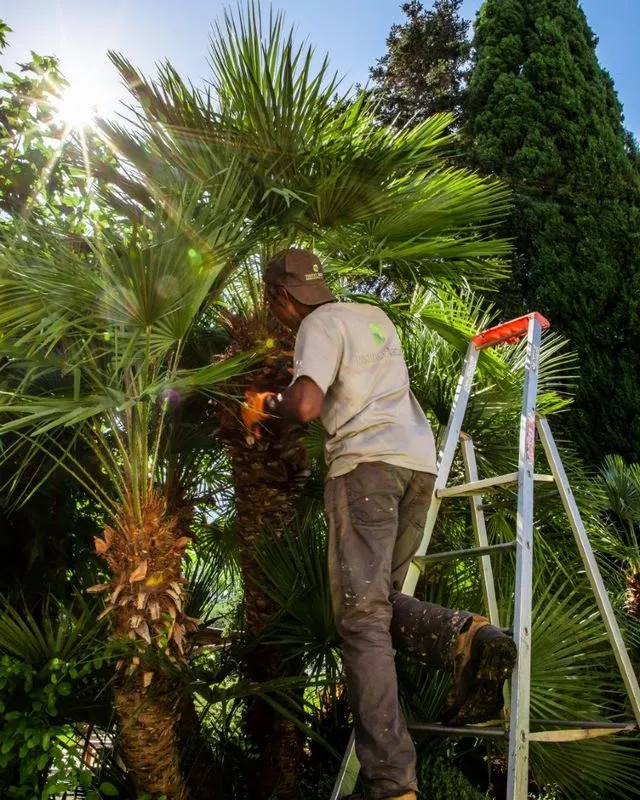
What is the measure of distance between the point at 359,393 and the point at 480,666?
1.05 m

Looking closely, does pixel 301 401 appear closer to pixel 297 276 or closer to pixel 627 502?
pixel 297 276

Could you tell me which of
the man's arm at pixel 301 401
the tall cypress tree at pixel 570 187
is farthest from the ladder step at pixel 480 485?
the tall cypress tree at pixel 570 187

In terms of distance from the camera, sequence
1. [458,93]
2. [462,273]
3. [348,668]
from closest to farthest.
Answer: [348,668] < [462,273] < [458,93]

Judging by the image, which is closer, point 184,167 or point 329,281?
point 184,167

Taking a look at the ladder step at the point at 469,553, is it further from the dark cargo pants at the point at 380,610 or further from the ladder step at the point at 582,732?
the ladder step at the point at 582,732

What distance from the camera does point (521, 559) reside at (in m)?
2.62

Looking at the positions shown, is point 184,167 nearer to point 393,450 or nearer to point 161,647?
point 393,450

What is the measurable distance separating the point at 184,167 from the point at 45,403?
4.95 ft

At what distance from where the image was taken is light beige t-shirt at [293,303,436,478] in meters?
2.76

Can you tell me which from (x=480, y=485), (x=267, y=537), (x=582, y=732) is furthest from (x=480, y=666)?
(x=267, y=537)

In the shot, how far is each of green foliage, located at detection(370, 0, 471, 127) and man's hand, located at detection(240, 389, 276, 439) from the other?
11.6 metres

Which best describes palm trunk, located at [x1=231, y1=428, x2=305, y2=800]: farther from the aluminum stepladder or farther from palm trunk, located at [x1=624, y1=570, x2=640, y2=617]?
palm trunk, located at [x1=624, y1=570, x2=640, y2=617]

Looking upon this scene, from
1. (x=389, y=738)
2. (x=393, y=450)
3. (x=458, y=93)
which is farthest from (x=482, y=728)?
(x=458, y=93)

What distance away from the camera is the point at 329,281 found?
442 centimetres
